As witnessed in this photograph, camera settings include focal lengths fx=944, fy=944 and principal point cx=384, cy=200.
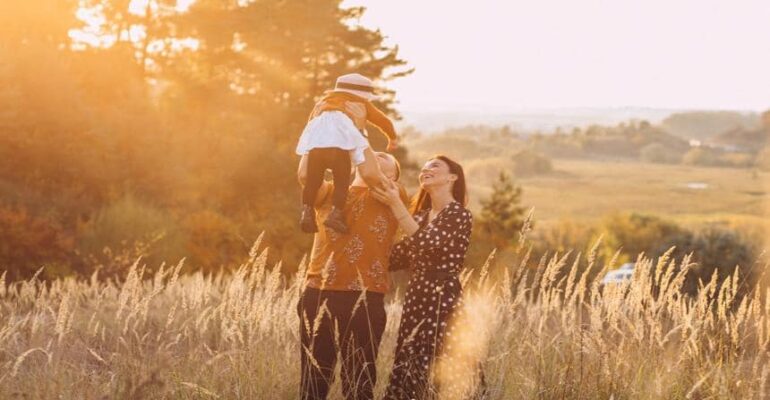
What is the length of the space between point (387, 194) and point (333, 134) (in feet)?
1.98

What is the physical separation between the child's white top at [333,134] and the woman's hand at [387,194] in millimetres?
338

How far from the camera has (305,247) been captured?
26984mm

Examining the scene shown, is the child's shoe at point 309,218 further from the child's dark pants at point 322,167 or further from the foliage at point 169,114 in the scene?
the foliage at point 169,114

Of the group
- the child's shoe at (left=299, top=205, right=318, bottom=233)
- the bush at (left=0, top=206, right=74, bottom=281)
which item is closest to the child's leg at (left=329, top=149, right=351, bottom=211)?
the child's shoe at (left=299, top=205, right=318, bottom=233)

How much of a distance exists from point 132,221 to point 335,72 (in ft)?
46.2

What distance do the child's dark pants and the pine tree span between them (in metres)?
30.1

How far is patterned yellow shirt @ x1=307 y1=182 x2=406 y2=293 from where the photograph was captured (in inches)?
195

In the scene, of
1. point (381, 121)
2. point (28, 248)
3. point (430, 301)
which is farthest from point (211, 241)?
point (430, 301)

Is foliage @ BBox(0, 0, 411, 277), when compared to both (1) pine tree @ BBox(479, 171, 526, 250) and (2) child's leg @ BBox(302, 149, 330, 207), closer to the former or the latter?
(1) pine tree @ BBox(479, 171, 526, 250)

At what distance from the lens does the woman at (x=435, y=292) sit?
516cm

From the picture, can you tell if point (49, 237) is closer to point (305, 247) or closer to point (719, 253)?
point (305, 247)

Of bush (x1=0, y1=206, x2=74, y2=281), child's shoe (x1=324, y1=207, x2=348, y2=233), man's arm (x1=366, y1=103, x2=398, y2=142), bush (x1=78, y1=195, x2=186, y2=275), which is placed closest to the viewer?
child's shoe (x1=324, y1=207, x2=348, y2=233)

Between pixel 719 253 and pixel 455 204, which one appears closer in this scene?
pixel 455 204

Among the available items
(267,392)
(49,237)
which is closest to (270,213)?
(49,237)
